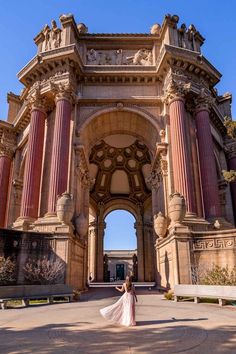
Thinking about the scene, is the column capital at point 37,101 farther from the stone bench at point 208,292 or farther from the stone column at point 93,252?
the stone column at point 93,252

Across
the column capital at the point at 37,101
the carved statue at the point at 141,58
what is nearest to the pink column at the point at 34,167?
the column capital at the point at 37,101

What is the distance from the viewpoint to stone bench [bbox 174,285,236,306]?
1052 centimetres

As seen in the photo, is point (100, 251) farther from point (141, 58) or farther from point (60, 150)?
point (141, 58)

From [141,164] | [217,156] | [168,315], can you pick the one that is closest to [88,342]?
[168,315]

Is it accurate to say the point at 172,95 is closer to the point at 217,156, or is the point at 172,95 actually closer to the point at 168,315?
the point at 217,156

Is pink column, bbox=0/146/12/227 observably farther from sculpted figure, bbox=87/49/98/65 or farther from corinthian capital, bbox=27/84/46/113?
sculpted figure, bbox=87/49/98/65

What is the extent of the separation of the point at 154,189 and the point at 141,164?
57.3 feet

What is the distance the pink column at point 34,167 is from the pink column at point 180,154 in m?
9.61

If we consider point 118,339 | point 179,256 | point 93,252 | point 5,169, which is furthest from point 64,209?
point 93,252

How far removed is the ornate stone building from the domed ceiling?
14129mm

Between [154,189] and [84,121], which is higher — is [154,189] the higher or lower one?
the lower one

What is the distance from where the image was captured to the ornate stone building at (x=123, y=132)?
55.7 ft

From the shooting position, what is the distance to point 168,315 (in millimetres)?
8758

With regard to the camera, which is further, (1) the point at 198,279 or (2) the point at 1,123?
(2) the point at 1,123
